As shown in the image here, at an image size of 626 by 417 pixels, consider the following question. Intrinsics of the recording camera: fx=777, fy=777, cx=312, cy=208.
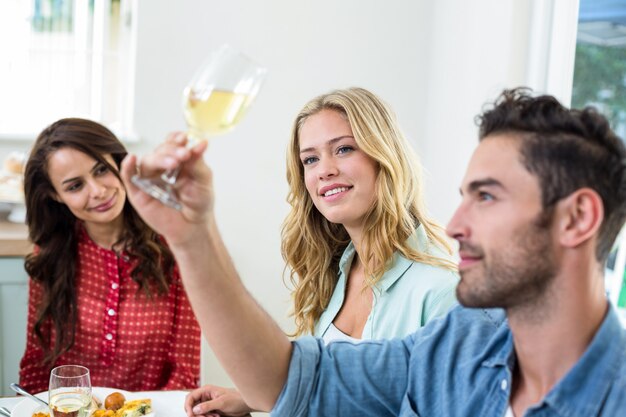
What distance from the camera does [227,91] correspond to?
1029mm

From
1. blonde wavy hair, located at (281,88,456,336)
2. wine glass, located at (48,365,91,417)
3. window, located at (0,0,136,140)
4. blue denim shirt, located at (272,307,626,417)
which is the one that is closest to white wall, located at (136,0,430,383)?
window, located at (0,0,136,140)

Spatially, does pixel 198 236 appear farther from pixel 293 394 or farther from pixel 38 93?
pixel 38 93

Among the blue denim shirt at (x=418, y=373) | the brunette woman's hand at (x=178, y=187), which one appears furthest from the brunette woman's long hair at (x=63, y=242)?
the brunette woman's hand at (x=178, y=187)

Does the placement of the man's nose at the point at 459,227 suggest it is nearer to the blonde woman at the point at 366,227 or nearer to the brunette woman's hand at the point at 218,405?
the blonde woman at the point at 366,227

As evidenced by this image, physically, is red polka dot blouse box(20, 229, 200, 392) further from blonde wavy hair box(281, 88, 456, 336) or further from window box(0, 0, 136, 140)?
window box(0, 0, 136, 140)

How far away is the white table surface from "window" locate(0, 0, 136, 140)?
5.86ft

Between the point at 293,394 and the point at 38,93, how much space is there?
101 inches

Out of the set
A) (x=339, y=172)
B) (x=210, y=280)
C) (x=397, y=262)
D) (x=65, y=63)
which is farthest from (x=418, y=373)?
(x=65, y=63)

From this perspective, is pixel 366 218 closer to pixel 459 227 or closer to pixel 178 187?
pixel 459 227

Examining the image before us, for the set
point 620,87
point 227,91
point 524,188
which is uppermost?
point 620,87

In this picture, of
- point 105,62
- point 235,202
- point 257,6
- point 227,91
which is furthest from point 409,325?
point 105,62

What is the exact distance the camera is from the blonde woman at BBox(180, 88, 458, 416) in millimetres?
1761

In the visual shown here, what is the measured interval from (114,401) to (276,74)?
1.99 m

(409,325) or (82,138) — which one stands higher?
(82,138)
